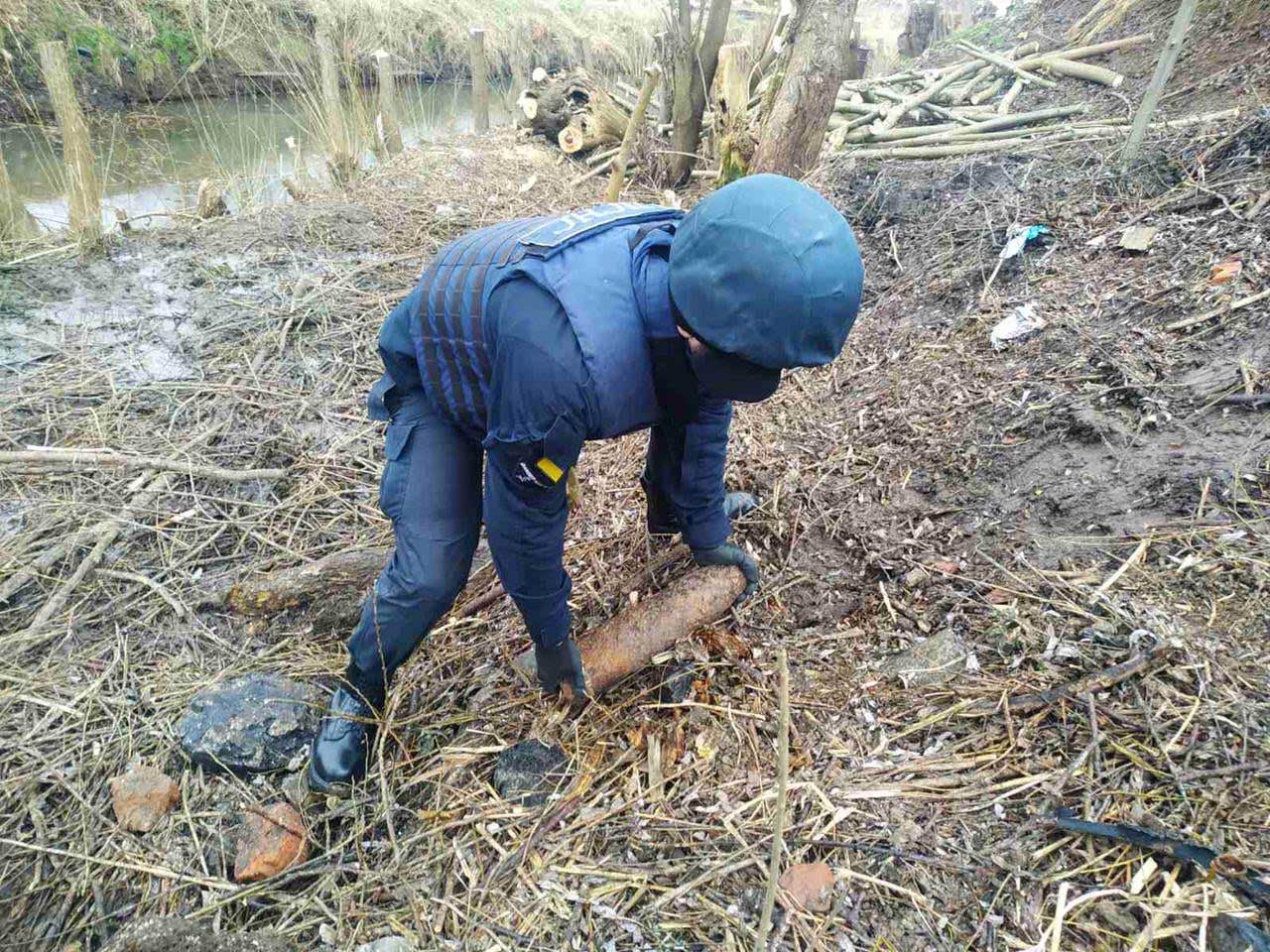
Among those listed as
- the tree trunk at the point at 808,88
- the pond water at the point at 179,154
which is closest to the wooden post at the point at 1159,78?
the tree trunk at the point at 808,88

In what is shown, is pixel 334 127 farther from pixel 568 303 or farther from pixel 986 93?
pixel 568 303

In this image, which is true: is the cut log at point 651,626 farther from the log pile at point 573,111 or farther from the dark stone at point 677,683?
the log pile at point 573,111

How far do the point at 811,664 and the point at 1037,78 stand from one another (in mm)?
7296

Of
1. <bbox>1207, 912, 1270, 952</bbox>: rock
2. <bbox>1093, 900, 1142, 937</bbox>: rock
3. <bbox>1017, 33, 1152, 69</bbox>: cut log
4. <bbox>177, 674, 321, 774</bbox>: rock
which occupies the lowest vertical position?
<bbox>177, 674, 321, 774</bbox>: rock

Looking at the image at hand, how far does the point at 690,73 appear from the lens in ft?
20.7

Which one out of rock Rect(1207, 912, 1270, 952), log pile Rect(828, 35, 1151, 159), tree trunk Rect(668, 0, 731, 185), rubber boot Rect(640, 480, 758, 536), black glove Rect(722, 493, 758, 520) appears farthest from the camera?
tree trunk Rect(668, 0, 731, 185)

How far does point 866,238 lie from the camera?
14.9 ft

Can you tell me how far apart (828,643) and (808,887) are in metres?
0.76

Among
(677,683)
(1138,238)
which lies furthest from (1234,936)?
(1138,238)

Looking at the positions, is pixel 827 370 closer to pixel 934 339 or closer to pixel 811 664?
pixel 934 339

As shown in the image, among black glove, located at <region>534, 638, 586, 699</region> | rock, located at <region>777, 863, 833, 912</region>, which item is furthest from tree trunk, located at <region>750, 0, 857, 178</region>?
rock, located at <region>777, 863, 833, 912</region>

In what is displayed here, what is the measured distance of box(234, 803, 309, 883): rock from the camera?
71.2 inches

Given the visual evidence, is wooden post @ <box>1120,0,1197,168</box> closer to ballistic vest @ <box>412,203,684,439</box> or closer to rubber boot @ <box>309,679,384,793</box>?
ballistic vest @ <box>412,203,684,439</box>

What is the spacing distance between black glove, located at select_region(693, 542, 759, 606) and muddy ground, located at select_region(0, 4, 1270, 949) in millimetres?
104
